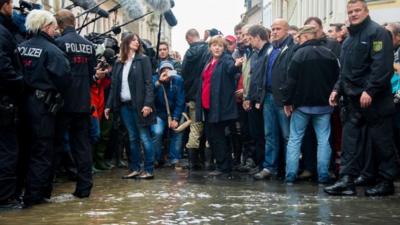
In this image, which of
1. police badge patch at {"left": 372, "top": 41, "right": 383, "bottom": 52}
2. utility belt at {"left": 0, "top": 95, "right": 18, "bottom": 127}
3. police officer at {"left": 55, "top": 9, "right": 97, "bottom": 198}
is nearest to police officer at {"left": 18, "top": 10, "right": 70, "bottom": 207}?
utility belt at {"left": 0, "top": 95, "right": 18, "bottom": 127}

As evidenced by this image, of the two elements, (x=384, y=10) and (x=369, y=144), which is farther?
(x=384, y=10)

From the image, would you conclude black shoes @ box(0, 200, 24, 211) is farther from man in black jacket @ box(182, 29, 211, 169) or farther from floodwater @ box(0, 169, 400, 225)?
man in black jacket @ box(182, 29, 211, 169)

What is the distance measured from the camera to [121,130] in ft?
40.6

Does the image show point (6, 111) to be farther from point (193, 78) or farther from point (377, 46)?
point (193, 78)

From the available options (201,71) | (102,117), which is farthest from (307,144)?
(102,117)

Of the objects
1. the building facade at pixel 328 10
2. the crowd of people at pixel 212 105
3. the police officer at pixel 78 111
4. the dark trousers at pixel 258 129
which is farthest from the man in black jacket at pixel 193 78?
the building facade at pixel 328 10

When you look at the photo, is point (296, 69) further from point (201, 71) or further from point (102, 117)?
point (102, 117)

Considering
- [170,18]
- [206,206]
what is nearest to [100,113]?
[170,18]

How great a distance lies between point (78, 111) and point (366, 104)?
301cm

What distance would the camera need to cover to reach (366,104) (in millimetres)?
7852

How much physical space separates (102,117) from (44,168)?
4206mm

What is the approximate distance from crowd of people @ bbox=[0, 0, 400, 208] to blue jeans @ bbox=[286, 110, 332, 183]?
2cm

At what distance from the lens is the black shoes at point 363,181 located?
28.1ft

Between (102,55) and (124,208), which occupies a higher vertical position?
(102,55)
